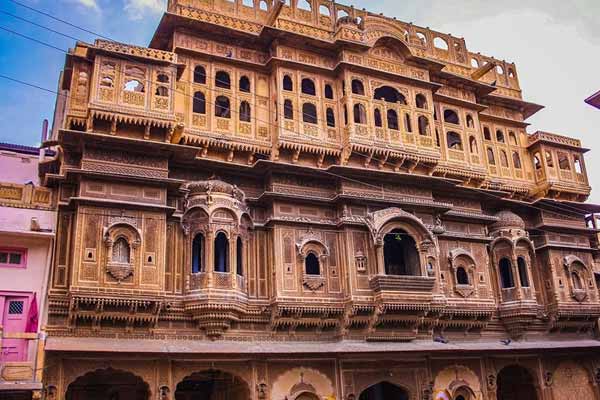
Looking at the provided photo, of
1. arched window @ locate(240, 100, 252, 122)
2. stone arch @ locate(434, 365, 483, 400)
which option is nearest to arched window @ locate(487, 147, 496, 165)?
stone arch @ locate(434, 365, 483, 400)

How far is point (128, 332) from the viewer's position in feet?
53.0

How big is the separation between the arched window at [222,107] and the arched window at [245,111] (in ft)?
1.50

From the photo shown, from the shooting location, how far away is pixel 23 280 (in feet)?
51.2

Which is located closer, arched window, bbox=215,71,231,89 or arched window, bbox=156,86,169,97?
arched window, bbox=156,86,169,97

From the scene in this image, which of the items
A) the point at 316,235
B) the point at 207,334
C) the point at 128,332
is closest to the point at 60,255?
the point at 128,332

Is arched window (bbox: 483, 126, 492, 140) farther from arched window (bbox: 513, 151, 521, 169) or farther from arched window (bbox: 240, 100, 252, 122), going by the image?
arched window (bbox: 240, 100, 252, 122)

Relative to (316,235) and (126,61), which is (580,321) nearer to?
(316,235)

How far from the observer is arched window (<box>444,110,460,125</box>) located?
2447 cm

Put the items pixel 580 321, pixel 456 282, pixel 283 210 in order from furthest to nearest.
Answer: pixel 580 321, pixel 456 282, pixel 283 210

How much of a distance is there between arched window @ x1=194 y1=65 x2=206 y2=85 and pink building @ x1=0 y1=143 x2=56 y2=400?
6.17 m

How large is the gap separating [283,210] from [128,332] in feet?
19.5

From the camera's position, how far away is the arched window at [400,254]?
20.3 meters

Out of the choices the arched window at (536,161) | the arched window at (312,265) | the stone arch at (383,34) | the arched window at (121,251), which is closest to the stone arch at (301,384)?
the arched window at (312,265)

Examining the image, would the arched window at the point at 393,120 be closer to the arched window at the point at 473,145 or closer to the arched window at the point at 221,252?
the arched window at the point at 473,145
